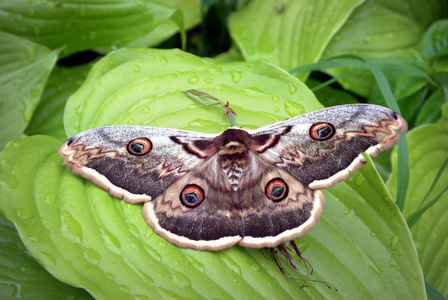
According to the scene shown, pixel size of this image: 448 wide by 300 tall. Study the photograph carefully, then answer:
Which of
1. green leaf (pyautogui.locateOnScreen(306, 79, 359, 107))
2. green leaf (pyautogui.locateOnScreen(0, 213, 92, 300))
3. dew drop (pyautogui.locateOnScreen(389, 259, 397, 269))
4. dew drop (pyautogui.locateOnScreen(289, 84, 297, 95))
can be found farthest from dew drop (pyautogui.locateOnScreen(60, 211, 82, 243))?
green leaf (pyautogui.locateOnScreen(306, 79, 359, 107))

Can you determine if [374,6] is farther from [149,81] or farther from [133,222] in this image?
[133,222]

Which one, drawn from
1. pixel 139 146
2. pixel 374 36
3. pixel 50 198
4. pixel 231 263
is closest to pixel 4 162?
pixel 50 198

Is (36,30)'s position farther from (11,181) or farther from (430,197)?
(430,197)

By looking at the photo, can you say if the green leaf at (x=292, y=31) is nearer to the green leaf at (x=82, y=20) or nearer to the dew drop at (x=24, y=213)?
the green leaf at (x=82, y=20)

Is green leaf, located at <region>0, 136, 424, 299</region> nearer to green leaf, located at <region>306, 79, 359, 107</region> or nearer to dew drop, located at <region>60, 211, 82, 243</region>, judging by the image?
dew drop, located at <region>60, 211, 82, 243</region>

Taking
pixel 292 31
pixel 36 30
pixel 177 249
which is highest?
pixel 36 30

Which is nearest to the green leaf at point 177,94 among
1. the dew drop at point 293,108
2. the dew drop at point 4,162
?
the dew drop at point 293,108
